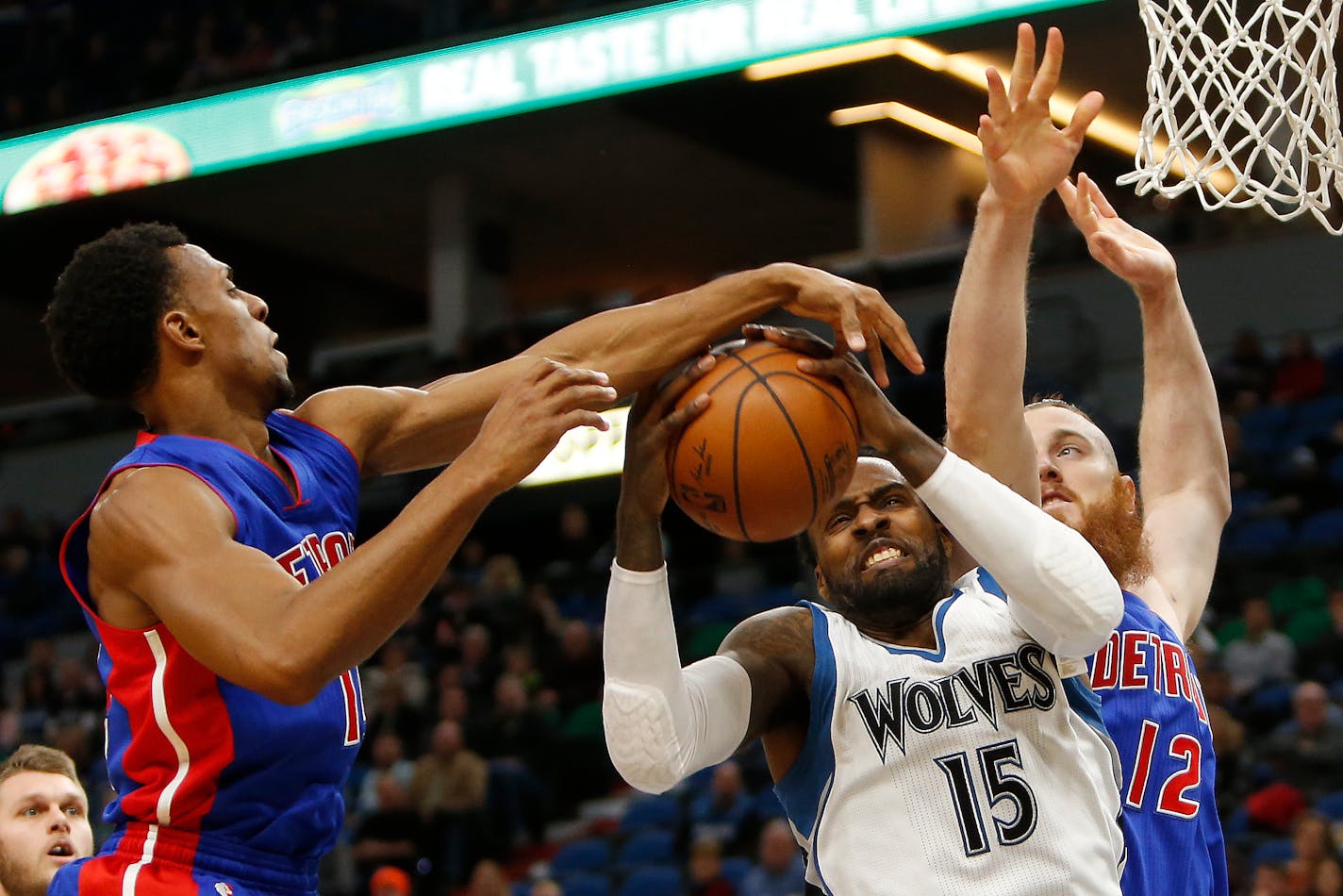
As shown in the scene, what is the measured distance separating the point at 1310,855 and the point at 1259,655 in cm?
165

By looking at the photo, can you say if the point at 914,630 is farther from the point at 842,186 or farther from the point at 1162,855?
the point at 842,186

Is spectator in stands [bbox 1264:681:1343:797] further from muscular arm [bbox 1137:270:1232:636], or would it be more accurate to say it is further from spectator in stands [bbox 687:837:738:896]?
muscular arm [bbox 1137:270:1232:636]

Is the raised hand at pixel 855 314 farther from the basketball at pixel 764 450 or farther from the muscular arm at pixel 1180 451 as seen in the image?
the muscular arm at pixel 1180 451

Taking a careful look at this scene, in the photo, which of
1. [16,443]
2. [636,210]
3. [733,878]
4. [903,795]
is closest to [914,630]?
[903,795]

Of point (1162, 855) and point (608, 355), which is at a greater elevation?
point (608, 355)

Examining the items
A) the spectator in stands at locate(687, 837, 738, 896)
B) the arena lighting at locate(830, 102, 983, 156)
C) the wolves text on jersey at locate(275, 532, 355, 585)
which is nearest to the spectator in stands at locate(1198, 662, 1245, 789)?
the spectator in stands at locate(687, 837, 738, 896)

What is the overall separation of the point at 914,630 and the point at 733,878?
5655mm

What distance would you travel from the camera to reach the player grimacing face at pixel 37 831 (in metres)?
3.96

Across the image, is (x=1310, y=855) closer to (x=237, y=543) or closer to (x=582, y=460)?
(x=237, y=543)

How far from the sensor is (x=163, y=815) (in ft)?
8.49

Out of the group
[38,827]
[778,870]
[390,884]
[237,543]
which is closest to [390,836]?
[390,884]

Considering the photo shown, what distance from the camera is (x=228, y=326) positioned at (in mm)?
2838

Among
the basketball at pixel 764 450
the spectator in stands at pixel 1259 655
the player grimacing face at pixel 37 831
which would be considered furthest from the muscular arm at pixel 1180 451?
the spectator in stands at pixel 1259 655

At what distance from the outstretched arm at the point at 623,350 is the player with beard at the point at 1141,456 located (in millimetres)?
252
